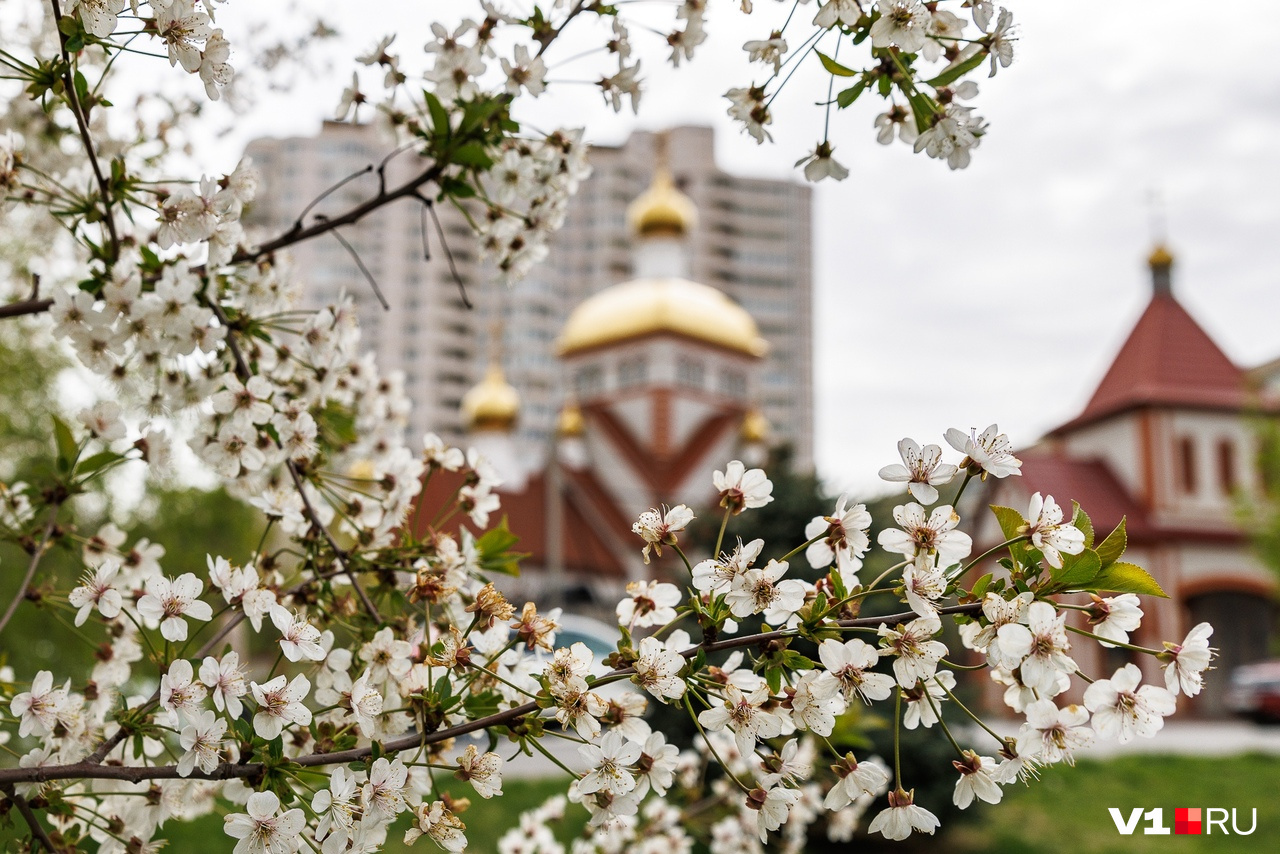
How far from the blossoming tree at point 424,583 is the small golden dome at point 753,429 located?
26.2m

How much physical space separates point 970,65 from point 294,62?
3.16m

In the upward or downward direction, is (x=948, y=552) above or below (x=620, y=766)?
above

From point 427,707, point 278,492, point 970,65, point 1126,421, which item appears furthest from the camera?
point 1126,421

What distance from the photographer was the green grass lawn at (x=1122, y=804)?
9883mm

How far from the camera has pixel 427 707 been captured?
62.8 inches

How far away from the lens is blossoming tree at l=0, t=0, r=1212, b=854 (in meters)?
1.38

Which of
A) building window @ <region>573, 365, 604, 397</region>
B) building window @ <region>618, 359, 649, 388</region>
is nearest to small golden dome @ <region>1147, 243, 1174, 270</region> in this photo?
building window @ <region>618, 359, 649, 388</region>

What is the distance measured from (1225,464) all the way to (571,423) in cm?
1503

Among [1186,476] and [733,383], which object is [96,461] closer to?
[1186,476]

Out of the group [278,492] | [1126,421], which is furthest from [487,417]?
[278,492]

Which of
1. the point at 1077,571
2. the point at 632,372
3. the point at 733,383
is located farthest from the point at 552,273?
the point at 1077,571

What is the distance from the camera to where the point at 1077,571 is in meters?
1.33

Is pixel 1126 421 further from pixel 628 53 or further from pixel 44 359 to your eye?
pixel 628 53

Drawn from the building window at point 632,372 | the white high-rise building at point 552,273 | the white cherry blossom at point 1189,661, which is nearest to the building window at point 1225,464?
the building window at point 632,372
